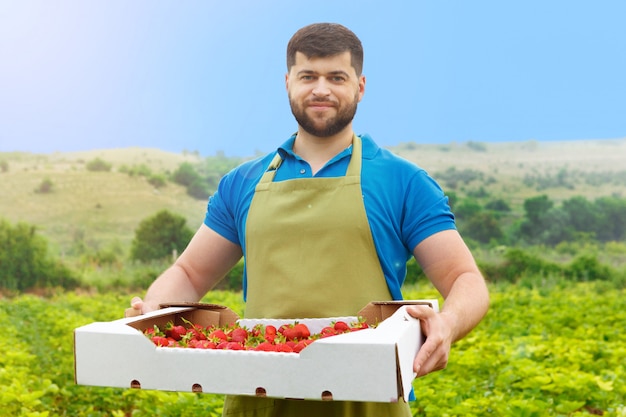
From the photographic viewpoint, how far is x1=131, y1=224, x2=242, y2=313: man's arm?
232cm

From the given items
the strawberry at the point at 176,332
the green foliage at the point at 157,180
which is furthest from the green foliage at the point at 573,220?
the strawberry at the point at 176,332

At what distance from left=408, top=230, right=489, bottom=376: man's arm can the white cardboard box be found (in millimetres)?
36

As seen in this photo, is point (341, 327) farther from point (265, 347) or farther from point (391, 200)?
point (391, 200)

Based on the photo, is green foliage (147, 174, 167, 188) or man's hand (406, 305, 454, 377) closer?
man's hand (406, 305, 454, 377)

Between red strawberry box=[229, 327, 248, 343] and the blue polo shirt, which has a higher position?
the blue polo shirt

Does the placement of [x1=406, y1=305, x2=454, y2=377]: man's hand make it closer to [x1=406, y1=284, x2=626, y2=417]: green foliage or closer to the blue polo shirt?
the blue polo shirt

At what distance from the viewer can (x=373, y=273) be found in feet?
6.85

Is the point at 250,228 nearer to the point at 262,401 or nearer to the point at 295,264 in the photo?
the point at 295,264

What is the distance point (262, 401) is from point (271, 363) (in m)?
0.53

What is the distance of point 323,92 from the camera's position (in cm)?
209

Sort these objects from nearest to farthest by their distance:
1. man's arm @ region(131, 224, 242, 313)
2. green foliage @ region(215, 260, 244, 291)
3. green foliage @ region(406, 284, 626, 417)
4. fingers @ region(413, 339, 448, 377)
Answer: fingers @ region(413, 339, 448, 377), man's arm @ region(131, 224, 242, 313), green foliage @ region(406, 284, 626, 417), green foliage @ region(215, 260, 244, 291)

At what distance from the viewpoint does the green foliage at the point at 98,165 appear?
18.6 meters

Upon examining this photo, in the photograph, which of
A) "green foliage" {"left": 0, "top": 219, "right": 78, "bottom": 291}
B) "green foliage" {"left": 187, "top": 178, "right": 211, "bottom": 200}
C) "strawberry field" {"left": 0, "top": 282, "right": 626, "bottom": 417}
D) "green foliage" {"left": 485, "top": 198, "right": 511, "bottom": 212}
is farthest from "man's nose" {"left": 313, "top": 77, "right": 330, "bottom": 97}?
"green foliage" {"left": 187, "top": 178, "right": 211, "bottom": 200}

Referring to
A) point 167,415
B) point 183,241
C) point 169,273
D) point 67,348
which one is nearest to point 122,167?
point 183,241
